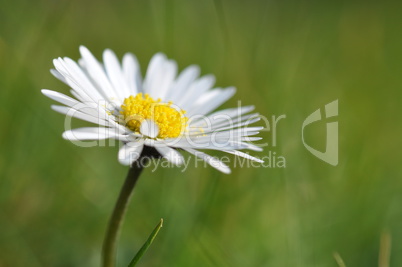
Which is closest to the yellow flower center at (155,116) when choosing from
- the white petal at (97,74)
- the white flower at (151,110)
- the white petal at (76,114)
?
the white flower at (151,110)

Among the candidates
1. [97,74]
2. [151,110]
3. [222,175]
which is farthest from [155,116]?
[222,175]

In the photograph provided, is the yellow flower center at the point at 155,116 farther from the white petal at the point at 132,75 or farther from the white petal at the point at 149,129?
the white petal at the point at 132,75

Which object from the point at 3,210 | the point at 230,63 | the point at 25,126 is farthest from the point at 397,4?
the point at 3,210

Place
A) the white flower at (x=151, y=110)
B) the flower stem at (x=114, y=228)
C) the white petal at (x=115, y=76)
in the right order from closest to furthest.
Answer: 1. the white flower at (x=151, y=110)
2. the flower stem at (x=114, y=228)
3. the white petal at (x=115, y=76)

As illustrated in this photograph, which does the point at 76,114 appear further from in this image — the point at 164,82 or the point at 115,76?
the point at 164,82

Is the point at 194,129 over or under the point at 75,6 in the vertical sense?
under

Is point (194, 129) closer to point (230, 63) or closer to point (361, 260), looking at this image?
point (361, 260)
